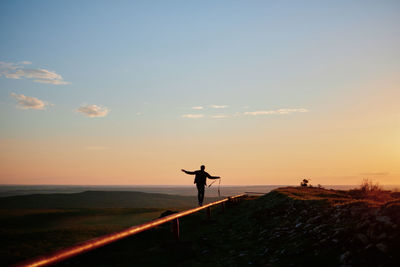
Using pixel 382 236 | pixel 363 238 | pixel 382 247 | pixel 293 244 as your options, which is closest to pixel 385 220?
pixel 382 236

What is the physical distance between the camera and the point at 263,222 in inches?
439

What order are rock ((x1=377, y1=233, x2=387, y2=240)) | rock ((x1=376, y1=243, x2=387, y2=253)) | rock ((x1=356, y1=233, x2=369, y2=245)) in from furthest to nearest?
rock ((x1=356, y1=233, x2=369, y2=245)) → rock ((x1=377, y1=233, x2=387, y2=240)) → rock ((x1=376, y1=243, x2=387, y2=253))

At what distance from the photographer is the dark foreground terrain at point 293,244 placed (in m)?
5.07

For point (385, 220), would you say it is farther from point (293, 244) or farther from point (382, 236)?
point (293, 244)

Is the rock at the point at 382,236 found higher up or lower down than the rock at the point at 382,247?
higher up

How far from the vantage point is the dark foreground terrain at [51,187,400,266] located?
199 inches

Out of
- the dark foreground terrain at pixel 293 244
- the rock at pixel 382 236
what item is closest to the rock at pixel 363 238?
the dark foreground terrain at pixel 293 244

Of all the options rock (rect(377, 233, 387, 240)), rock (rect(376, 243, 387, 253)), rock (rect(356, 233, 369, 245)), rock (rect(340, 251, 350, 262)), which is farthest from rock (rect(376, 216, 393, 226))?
rock (rect(340, 251, 350, 262))

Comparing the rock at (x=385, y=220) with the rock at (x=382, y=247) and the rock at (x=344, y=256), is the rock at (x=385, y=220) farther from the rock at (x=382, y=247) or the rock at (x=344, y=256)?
the rock at (x=344, y=256)

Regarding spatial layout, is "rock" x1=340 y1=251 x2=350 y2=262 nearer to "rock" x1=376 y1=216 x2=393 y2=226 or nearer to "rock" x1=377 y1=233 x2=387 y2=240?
"rock" x1=377 y1=233 x2=387 y2=240

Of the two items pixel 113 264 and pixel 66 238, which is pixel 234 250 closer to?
pixel 113 264

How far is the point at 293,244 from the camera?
6773mm

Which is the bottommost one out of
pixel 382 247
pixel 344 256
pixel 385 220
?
pixel 344 256

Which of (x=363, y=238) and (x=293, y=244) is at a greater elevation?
(x=363, y=238)
